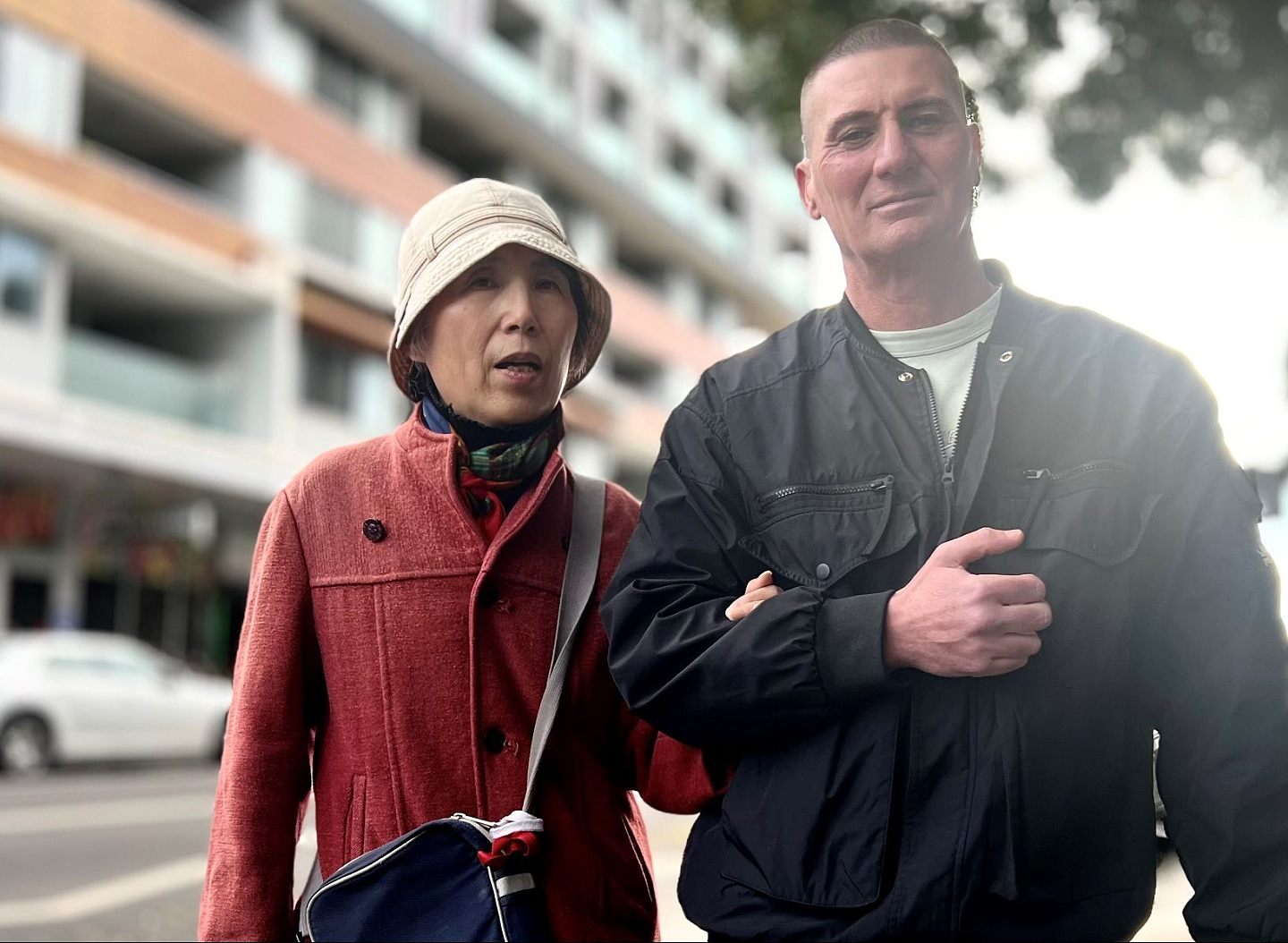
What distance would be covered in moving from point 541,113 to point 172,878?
23.9 metres

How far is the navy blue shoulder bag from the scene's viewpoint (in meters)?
2.20

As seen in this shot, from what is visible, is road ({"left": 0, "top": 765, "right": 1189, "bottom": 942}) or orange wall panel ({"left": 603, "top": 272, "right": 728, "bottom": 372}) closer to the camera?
road ({"left": 0, "top": 765, "right": 1189, "bottom": 942})

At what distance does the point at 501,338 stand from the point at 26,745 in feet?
45.2

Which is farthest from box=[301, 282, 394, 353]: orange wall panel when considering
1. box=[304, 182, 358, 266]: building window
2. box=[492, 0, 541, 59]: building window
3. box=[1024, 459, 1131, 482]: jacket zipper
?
box=[1024, 459, 1131, 482]: jacket zipper

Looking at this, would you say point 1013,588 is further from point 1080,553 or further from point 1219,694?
point 1219,694

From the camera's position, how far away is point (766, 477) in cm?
226

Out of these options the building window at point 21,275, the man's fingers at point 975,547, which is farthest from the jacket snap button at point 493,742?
the building window at point 21,275

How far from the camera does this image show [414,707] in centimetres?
244

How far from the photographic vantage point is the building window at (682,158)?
3772 centimetres

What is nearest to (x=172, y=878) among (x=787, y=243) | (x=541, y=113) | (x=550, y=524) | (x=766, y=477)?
(x=550, y=524)

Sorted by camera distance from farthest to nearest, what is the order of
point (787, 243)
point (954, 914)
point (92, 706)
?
1. point (787, 243)
2. point (92, 706)
3. point (954, 914)

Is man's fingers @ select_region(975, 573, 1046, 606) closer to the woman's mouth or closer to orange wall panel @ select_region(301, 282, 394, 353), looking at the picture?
the woman's mouth

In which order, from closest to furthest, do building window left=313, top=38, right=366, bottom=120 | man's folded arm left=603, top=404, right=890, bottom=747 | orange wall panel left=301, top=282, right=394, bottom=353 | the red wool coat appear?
man's folded arm left=603, top=404, right=890, bottom=747, the red wool coat, orange wall panel left=301, top=282, right=394, bottom=353, building window left=313, top=38, right=366, bottom=120

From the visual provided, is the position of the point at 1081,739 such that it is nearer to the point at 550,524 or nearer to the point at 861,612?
the point at 861,612
